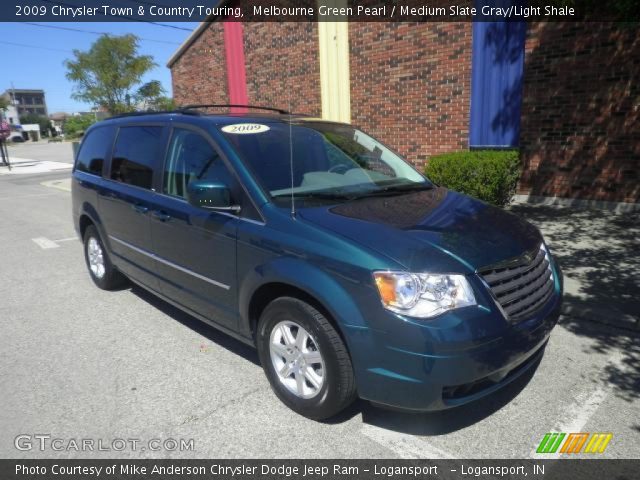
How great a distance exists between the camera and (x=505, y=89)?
8961mm

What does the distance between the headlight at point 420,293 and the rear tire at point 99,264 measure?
3.73 meters

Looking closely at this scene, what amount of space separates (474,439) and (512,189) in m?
6.88

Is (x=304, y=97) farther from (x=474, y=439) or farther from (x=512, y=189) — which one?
(x=474, y=439)

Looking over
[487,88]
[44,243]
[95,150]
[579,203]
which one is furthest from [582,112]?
[44,243]

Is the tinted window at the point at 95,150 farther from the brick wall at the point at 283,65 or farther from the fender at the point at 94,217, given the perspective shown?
the brick wall at the point at 283,65

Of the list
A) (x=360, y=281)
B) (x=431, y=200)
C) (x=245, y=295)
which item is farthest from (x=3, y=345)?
(x=431, y=200)

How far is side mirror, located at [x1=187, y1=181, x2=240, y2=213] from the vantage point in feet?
10.2

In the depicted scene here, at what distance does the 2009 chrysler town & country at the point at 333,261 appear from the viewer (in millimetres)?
2488

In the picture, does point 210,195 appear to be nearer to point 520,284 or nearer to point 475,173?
point 520,284

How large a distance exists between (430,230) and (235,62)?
13.7 meters

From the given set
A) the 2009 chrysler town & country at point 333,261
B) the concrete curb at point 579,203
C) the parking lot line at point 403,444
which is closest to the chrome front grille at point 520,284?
the 2009 chrysler town & country at point 333,261

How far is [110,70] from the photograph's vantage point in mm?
24359

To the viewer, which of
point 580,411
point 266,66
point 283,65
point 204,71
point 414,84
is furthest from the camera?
point 204,71
